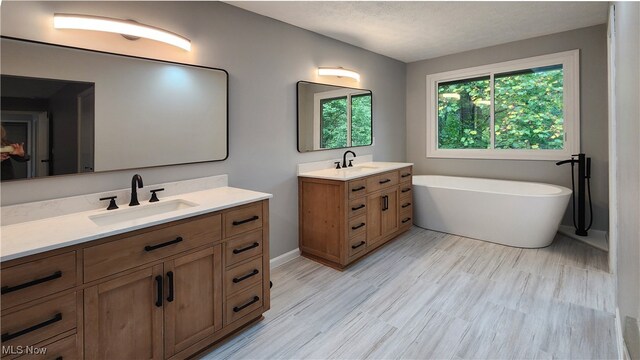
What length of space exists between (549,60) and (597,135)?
1024mm

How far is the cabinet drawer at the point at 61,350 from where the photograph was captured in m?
1.24

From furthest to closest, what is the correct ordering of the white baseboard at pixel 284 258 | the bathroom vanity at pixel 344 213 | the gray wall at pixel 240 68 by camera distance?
the white baseboard at pixel 284 258
the bathroom vanity at pixel 344 213
the gray wall at pixel 240 68

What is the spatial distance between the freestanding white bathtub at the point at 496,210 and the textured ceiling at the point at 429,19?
1.78 meters

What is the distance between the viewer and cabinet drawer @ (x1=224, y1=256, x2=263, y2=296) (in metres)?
1.90

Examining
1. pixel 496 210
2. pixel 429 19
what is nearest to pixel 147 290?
pixel 429 19

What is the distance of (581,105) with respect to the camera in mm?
3602

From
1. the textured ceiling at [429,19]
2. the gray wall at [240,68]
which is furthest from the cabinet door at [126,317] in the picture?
the textured ceiling at [429,19]

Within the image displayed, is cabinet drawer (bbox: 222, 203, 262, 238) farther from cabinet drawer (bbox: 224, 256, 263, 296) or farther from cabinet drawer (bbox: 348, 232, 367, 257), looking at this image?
cabinet drawer (bbox: 348, 232, 367, 257)

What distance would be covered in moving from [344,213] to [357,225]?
27 cm

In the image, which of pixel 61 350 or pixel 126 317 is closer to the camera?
pixel 61 350

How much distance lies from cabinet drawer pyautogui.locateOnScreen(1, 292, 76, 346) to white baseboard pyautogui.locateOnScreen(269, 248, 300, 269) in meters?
1.74

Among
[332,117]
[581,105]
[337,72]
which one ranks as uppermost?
[337,72]

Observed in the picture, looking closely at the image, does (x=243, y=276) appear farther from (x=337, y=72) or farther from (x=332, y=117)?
(x=337, y=72)

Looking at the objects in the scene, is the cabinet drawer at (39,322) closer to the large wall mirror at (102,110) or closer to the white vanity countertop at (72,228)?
the white vanity countertop at (72,228)
